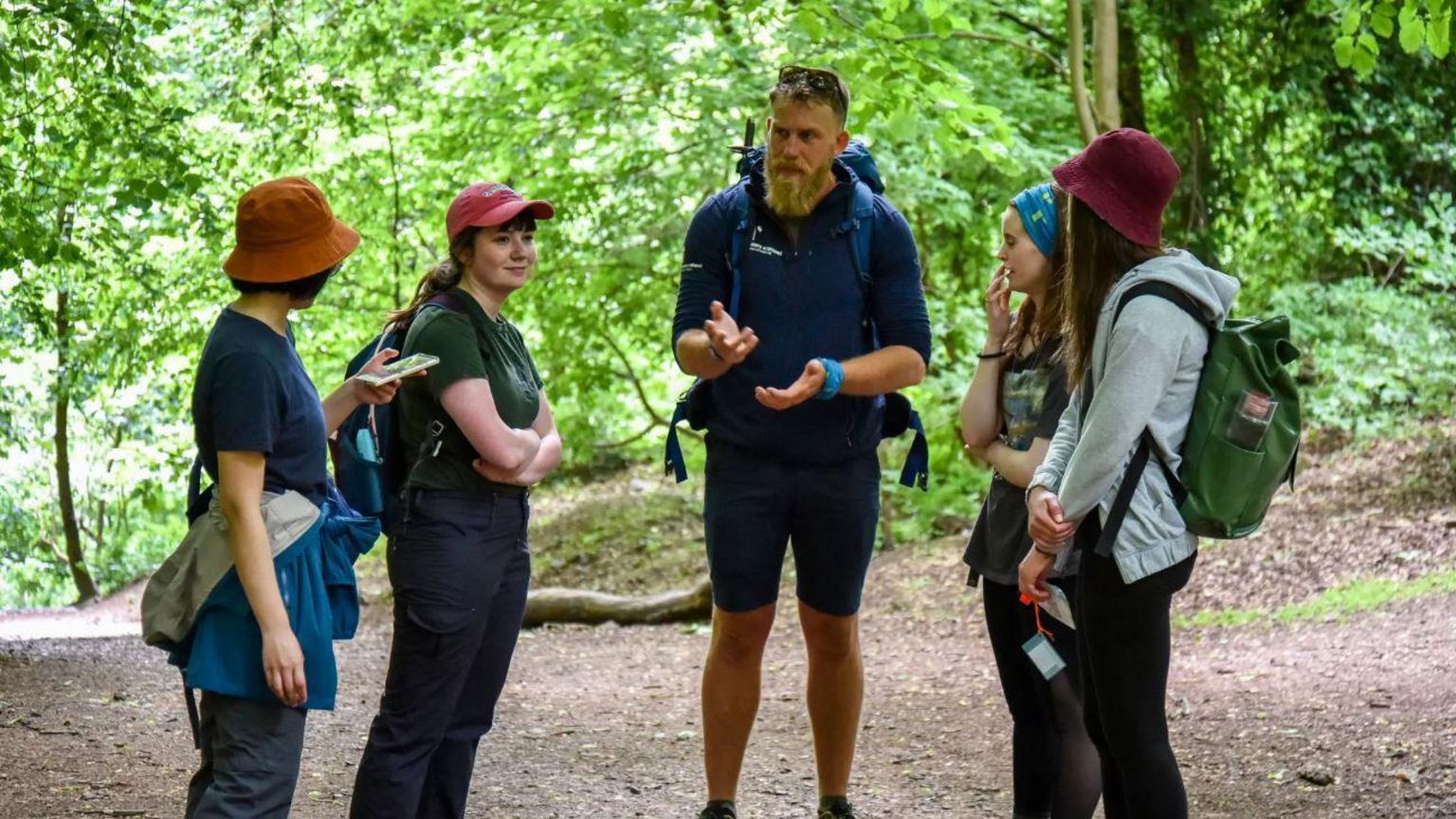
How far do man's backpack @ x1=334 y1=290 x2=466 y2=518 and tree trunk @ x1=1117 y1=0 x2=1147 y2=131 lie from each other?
8924 millimetres

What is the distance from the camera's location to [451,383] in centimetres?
334

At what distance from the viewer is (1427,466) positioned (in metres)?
9.69

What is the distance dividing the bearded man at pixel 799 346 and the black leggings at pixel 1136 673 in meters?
1.05

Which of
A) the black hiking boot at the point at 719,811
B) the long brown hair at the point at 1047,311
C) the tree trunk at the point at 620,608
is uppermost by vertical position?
the long brown hair at the point at 1047,311

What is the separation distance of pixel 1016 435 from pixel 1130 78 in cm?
879

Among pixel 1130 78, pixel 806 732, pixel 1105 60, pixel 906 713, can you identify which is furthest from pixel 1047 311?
pixel 1130 78

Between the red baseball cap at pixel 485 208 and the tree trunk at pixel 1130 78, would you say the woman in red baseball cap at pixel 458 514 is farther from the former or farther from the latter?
the tree trunk at pixel 1130 78

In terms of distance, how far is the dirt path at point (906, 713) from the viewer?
15.7ft

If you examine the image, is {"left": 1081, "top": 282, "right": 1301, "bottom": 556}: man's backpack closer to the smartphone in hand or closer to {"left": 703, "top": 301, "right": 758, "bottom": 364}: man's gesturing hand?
{"left": 703, "top": 301, "right": 758, "bottom": 364}: man's gesturing hand

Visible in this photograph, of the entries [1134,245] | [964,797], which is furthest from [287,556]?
[964,797]

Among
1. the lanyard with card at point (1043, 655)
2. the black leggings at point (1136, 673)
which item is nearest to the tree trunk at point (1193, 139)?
the lanyard with card at point (1043, 655)

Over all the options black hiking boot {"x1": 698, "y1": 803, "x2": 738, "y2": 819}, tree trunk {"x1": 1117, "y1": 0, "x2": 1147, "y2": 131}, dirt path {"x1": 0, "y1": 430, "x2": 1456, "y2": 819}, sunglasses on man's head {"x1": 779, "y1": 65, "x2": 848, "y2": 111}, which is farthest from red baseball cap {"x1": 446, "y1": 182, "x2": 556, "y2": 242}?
tree trunk {"x1": 1117, "y1": 0, "x2": 1147, "y2": 131}

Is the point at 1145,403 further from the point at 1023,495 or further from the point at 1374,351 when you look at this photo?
the point at 1374,351

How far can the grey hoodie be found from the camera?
9.09ft
